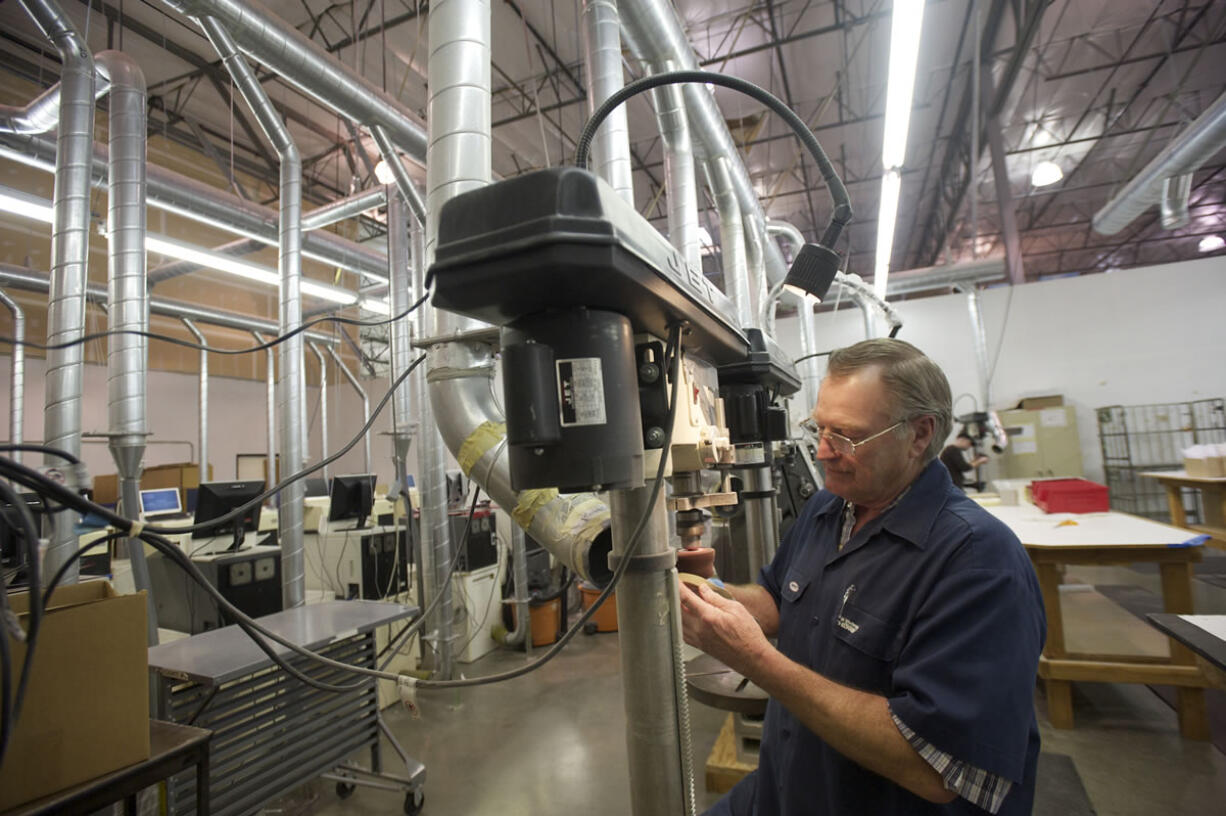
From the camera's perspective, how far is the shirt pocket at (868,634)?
32.4 inches

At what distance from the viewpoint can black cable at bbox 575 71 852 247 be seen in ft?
2.46

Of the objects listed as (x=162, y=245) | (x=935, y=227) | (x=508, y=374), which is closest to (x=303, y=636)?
(x=508, y=374)

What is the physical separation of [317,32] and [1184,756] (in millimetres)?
6231

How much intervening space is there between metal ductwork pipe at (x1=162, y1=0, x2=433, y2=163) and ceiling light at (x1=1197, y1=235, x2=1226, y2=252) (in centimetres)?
1227

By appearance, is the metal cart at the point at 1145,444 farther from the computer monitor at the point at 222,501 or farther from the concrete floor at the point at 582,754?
the computer monitor at the point at 222,501

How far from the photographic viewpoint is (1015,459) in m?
6.41

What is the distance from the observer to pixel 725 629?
78 centimetres

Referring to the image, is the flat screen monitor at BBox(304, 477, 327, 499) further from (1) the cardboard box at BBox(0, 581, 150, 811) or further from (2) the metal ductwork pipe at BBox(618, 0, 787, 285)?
(1) the cardboard box at BBox(0, 581, 150, 811)

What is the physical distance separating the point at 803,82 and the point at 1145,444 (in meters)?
5.27

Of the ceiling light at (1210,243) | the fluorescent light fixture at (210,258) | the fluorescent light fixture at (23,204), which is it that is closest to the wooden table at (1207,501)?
the fluorescent light fixture at (210,258)

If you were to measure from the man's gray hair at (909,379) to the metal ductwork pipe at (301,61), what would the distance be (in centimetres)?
270

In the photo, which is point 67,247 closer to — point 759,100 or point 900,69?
point 759,100

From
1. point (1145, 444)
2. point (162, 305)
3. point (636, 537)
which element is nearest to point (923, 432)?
point (636, 537)

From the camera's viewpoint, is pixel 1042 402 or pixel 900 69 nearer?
pixel 900 69
